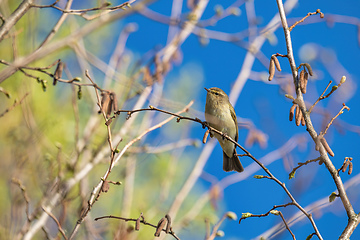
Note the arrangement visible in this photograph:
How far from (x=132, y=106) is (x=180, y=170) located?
530 cm

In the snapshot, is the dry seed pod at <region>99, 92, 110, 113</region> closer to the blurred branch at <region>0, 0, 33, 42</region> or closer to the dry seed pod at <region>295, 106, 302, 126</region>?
the blurred branch at <region>0, 0, 33, 42</region>

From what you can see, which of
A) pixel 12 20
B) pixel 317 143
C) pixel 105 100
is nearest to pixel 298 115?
pixel 317 143

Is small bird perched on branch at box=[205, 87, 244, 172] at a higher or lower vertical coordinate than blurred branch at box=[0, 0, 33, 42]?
higher

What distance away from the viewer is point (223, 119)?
17.4 ft

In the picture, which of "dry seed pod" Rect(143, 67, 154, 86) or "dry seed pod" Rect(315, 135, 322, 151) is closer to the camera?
"dry seed pod" Rect(315, 135, 322, 151)

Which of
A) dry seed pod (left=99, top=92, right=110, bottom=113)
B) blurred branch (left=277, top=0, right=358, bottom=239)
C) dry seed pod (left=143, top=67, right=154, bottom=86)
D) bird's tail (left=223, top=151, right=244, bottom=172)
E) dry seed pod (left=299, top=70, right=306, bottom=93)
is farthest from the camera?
bird's tail (left=223, top=151, right=244, bottom=172)

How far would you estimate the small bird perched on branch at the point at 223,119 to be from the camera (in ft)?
17.3

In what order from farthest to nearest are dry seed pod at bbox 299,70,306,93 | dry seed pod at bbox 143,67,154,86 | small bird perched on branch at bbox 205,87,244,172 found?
1. small bird perched on branch at bbox 205,87,244,172
2. dry seed pod at bbox 143,67,154,86
3. dry seed pod at bbox 299,70,306,93

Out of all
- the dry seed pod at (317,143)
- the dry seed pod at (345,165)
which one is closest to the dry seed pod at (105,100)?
the dry seed pod at (317,143)

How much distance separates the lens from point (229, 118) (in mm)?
5406

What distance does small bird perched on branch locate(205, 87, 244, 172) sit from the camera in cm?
529

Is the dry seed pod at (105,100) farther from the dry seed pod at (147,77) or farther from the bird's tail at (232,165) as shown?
the bird's tail at (232,165)

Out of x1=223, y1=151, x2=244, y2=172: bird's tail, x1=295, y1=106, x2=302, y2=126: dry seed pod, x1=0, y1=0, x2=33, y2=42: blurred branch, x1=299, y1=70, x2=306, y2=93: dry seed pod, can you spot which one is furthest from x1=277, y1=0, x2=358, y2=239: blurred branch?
x1=223, y1=151, x2=244, y2=172: bird's tail

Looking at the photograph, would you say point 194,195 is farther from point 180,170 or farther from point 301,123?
point 301,123
